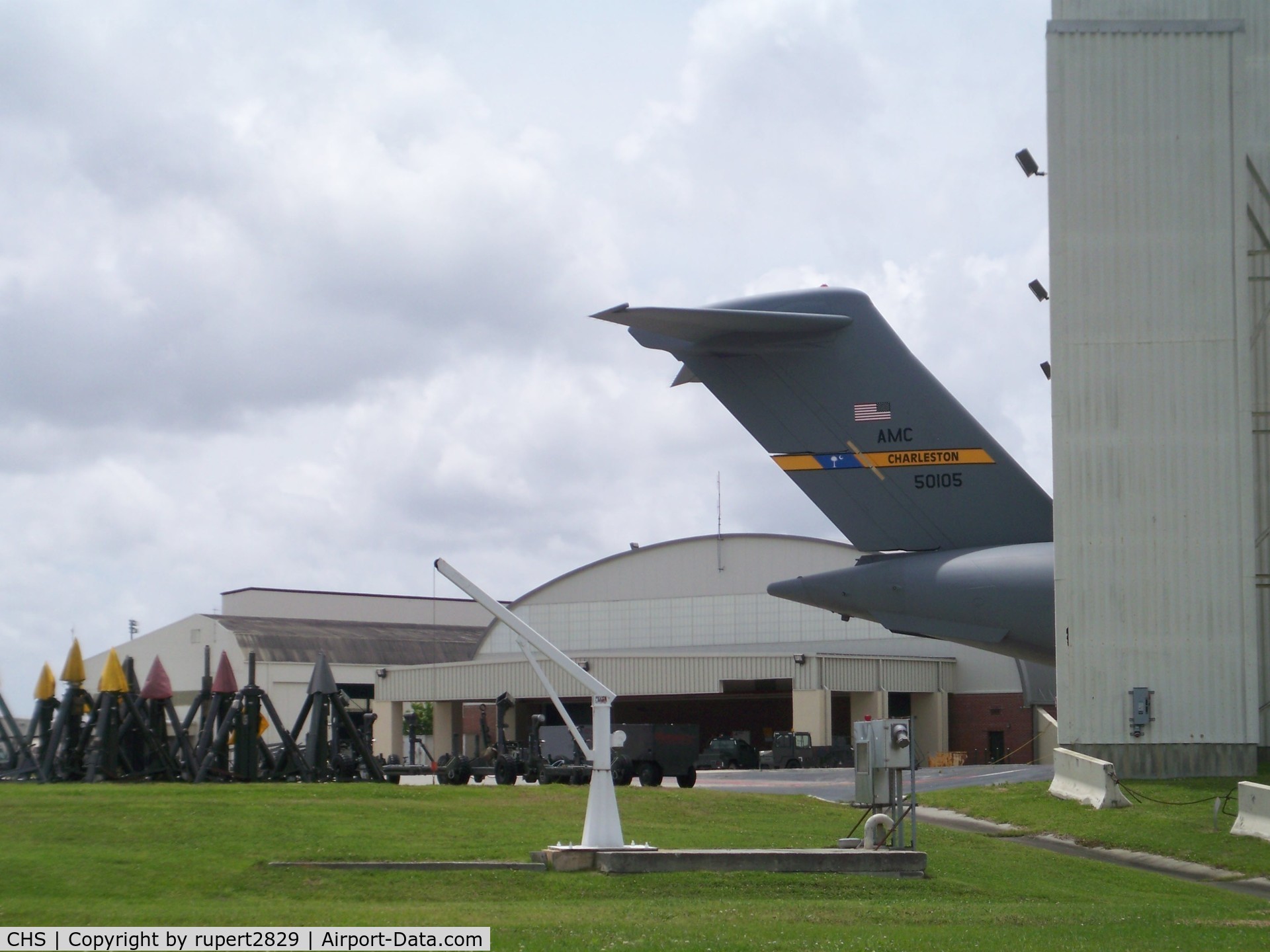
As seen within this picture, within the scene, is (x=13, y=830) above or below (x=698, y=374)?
below

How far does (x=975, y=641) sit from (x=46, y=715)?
19452 mm

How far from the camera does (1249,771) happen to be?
941 inches

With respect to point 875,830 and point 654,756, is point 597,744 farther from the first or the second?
point 654,756

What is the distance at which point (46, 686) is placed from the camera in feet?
98.0

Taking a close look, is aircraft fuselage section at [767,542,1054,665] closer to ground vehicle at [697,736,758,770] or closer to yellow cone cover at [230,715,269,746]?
yellow cone cover at [230,715,269,746]

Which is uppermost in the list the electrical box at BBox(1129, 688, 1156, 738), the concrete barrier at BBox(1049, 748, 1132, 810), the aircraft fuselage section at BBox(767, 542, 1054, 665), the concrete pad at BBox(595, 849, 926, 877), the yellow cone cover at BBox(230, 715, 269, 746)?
the aircraft fuselage section at BBox(767, 542, 1054, 665)

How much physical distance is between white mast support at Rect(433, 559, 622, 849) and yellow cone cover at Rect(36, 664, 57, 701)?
58.3 feet

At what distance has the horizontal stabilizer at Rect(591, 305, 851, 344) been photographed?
18906 millimetres

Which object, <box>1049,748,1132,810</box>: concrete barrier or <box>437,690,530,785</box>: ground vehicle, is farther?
<box>437,690,530,785</box>: ground vehicle

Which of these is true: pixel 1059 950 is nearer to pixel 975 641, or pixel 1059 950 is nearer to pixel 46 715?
pixel 975 641

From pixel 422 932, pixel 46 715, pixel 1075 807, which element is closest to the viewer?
pixel 422 932

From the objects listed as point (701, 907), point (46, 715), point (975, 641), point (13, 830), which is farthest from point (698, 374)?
point (46, 715)

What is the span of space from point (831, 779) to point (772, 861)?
24.1m

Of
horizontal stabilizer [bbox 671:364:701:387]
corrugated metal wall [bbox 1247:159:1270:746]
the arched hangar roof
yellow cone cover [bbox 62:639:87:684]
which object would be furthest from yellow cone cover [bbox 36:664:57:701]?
the arched hangar roof
